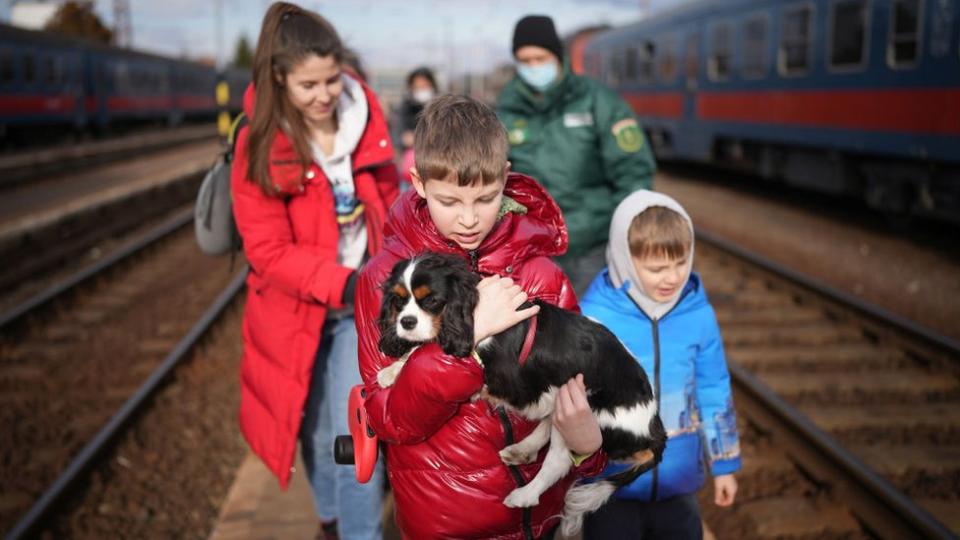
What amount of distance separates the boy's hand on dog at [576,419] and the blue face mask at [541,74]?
95.3 inches

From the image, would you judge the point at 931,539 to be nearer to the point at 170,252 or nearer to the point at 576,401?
the point at 576,401

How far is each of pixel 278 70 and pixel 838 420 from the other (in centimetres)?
397

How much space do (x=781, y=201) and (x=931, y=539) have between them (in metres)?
11.8

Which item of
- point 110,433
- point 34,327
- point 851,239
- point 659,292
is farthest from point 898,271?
point 34,327

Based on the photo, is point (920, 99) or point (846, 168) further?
A: point (846, 168)

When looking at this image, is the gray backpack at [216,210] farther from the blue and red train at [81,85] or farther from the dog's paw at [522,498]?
the blue and red train at [81,85]

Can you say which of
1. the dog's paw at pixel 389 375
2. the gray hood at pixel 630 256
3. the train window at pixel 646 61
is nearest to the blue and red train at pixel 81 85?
the train window at pixel 646 61

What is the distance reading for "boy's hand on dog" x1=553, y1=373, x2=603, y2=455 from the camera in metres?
1.91

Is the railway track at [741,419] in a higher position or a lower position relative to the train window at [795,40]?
lower

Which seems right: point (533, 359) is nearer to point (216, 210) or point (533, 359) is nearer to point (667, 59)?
point (216, 210)

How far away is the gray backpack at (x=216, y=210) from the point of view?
10.7 ft

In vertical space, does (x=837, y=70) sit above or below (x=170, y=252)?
above

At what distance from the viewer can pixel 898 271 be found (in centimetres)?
887

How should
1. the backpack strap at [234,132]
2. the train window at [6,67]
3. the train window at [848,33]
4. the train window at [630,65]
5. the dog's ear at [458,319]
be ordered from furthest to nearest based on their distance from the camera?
1. the train window at [6,67]
2. the train window at [630,65]
3. the train window at [848,33]
4. the backpack strap at [234,132]
5. the dog's ear at [458,319]
